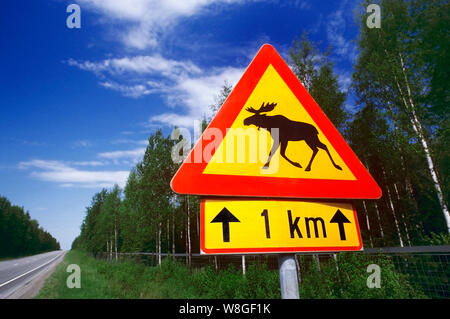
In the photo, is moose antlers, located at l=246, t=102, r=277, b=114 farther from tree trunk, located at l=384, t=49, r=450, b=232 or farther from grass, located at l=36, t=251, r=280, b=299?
tree trunk, located at l=384, t=49, r=450, b=232

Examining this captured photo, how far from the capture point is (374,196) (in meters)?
1.42

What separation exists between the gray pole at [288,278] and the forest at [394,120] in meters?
9.29

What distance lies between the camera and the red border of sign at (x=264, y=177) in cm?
112

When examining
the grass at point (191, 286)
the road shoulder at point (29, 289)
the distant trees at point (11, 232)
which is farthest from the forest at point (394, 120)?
the distant trees at point (11, 232)

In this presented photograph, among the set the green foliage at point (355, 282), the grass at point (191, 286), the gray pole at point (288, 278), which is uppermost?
the gray pole at point (288, 278)

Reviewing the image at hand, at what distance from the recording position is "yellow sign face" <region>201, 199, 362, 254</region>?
1.05 m

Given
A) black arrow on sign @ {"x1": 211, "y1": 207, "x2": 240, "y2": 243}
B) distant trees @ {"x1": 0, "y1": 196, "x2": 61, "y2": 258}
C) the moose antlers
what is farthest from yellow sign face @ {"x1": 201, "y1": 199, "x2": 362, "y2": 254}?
distant trees @ {"x1": 0, "y1": 196, "x2": 61, "y2": 258}

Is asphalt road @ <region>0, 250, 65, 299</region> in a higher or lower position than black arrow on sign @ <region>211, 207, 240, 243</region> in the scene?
lower

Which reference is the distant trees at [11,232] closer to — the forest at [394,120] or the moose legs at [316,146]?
the forest at [394,120]

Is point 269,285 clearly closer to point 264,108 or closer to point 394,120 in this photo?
point 264,108

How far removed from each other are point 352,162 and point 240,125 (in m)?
0.83
